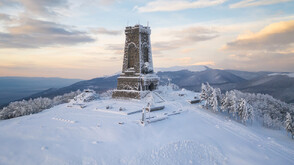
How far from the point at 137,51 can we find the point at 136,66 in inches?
113

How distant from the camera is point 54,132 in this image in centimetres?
1301

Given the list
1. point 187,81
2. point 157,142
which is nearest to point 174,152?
point 157,142

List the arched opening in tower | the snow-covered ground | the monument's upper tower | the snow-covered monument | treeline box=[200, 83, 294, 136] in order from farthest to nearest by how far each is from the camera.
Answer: the arched opening in tower
the monument's upper tower
the snow-covered monument
treeline box=[200, 83, 294, 136]
the snow-covered ground

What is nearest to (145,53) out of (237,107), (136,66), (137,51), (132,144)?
(137,51)

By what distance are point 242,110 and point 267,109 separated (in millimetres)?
22296

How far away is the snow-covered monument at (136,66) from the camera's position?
28.6 metres

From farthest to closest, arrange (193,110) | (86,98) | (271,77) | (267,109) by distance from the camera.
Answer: (271,77) < (267,109) < (86,98) < (193,110)

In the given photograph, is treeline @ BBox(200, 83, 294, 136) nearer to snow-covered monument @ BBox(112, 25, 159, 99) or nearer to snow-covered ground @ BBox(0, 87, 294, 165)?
snow-covered ground @ BBox(0, 87, 294, 165)

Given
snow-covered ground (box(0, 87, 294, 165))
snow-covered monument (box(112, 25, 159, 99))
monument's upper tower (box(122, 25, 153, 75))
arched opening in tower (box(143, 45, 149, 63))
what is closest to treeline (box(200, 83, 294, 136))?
snow-covered ground (box(0, 87, 294, 165))

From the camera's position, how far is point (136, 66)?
97.0 feet

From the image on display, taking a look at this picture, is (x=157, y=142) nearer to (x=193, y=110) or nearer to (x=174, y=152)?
(x=174, y=152)

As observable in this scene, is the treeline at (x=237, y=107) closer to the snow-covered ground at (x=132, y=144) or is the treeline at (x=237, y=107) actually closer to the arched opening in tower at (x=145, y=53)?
the snow-covered ground at (x=132, y=144)

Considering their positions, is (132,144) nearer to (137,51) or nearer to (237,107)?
(237,107)

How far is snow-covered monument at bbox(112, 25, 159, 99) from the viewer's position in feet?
93.8
